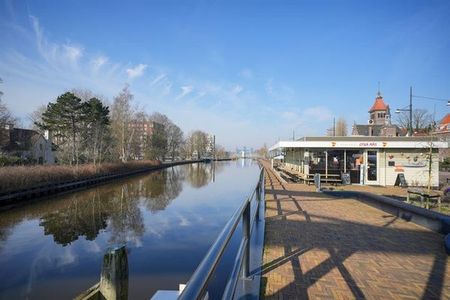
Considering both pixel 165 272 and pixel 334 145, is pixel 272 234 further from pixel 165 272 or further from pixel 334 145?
pixel 334 145

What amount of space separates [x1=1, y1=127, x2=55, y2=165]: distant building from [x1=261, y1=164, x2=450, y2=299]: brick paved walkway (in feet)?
134

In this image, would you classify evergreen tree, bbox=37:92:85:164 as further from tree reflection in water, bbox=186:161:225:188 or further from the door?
the door

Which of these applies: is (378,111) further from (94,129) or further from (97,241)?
(97,241)

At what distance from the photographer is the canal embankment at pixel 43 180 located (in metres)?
19.5

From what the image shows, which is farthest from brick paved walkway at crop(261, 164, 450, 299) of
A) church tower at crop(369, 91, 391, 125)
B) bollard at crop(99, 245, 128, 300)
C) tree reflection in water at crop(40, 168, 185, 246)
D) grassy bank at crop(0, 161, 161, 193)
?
church tower at crop(369, 91, 391, 125)

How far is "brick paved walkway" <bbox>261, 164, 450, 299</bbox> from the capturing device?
402 cm

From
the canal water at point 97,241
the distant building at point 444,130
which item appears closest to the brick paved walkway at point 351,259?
the canal water at point 97,241

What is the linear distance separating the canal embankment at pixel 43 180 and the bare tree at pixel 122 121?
720 centimetres

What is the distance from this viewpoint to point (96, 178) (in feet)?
105

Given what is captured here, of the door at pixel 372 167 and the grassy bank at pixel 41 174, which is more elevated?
the door at pixel 372 167

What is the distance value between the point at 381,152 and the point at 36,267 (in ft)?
61.0

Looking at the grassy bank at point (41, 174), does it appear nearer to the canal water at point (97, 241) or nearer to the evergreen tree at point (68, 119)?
the canal water at point (97, 241)

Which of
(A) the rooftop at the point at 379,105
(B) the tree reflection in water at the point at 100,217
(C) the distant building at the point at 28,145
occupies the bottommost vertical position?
(B) the tree reflection in water at the point at 100,217

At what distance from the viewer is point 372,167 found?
2064 centimetres
